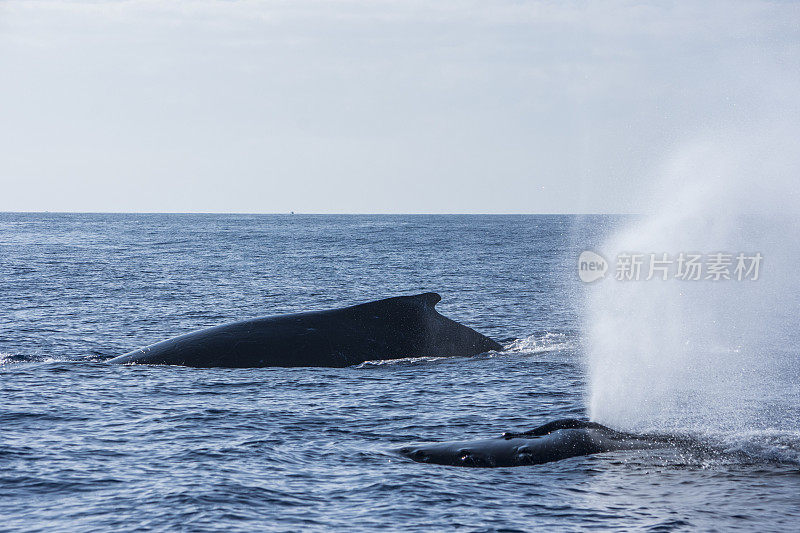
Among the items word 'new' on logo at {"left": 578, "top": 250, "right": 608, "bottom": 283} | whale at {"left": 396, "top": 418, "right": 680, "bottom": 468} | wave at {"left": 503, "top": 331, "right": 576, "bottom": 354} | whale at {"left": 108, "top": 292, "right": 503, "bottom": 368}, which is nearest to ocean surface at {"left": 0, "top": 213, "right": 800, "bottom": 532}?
wave at {"left": 503, "top": 331, "right": 576, "bottom": 354}

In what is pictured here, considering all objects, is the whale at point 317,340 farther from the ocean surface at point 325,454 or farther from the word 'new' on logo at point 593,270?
the word 'new' on logo at point 593,270

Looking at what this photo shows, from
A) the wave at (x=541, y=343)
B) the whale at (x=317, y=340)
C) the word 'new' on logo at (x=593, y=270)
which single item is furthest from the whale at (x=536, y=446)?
the word 'new' on logo at (x=593, y=270)

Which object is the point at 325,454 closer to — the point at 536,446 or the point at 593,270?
the point at 536,446

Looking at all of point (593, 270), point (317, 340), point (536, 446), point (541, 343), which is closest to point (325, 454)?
point (536, 446)

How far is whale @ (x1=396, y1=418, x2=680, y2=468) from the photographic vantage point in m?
12.1

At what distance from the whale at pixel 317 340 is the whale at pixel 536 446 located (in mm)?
6531

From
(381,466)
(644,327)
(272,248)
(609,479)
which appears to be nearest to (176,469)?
(381,466)

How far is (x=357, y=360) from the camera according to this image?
19.1 meters

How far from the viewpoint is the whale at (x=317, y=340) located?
62.6 feet

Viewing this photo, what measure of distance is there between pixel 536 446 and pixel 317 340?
794cm

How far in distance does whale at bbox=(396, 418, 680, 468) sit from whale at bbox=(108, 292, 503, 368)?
653 cm

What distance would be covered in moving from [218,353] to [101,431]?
547 cm

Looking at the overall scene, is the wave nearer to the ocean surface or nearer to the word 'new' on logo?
the ocean surface

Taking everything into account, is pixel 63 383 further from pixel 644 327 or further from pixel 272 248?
pixel 272 248
